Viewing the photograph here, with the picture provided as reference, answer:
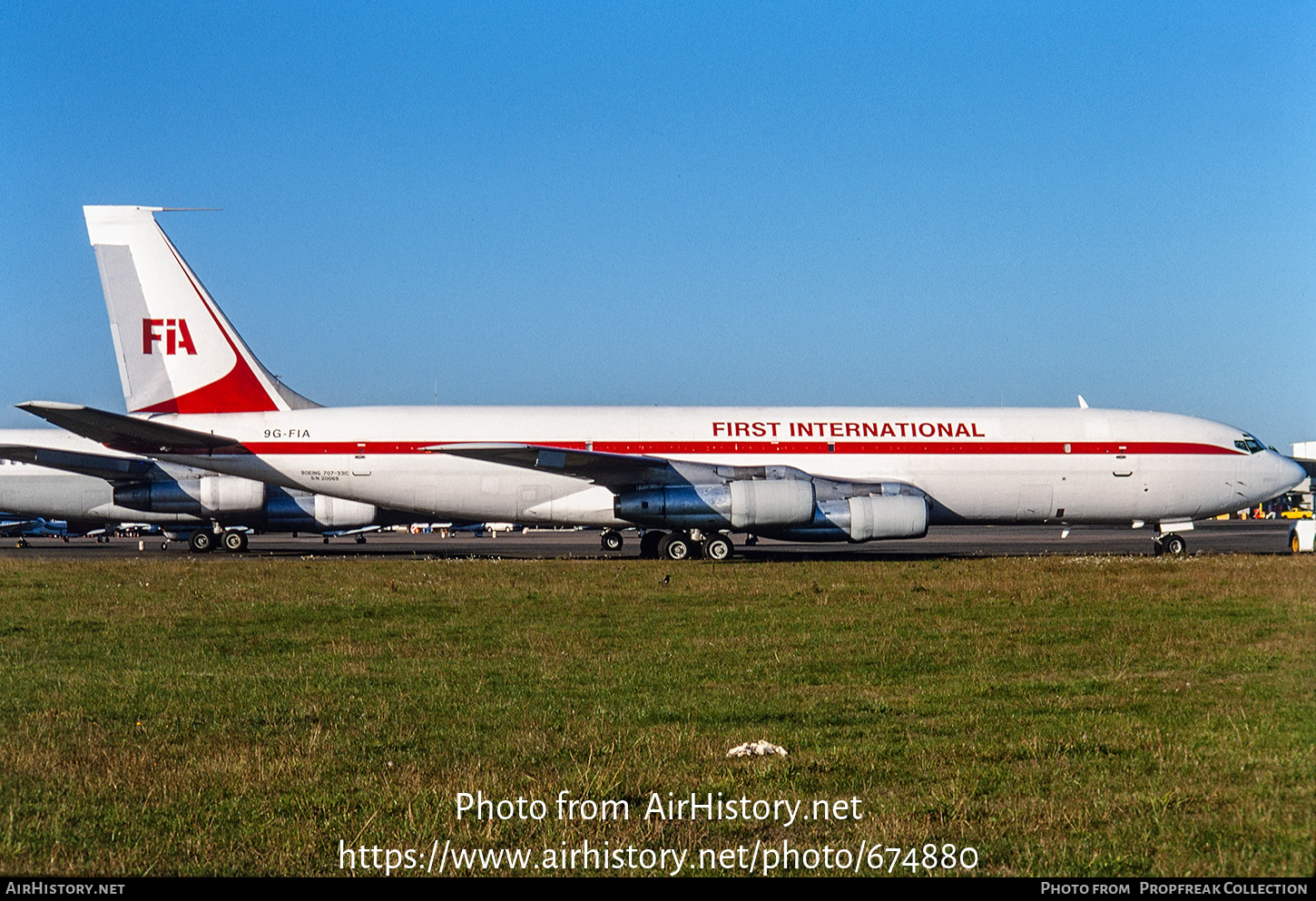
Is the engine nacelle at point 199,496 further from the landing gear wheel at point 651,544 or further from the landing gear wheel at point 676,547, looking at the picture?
the landing gear wheel at point 676,547

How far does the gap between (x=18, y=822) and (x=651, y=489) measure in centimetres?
2325

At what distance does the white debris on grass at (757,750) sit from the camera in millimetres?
7605

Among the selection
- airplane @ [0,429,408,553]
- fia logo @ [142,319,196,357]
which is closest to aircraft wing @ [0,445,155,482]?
airplane @ [0,429,408,553]

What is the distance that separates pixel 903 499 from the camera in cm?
2894

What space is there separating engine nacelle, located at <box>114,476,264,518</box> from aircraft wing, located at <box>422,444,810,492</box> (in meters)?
10.4

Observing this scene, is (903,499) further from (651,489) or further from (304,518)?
(304,518)

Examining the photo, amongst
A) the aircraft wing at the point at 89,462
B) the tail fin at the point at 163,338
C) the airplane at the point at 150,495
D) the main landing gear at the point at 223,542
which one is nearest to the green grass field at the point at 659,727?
the tail fin at the point at 163,338

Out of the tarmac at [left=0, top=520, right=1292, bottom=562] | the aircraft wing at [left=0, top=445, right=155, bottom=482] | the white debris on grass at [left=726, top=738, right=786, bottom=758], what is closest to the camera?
the white debris on grass at [left=726, top=738, right=786, bottom=758]

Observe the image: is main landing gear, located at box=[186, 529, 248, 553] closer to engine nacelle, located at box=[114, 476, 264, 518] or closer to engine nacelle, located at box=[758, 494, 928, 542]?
engine nacelle, located at box=[114, 476, 264, 518]

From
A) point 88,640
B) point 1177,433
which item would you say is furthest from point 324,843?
point 1177,433

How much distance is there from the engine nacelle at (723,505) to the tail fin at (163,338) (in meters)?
10.2

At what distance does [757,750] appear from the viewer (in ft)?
25.3

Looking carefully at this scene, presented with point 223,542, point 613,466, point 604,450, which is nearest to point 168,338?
point 223,542

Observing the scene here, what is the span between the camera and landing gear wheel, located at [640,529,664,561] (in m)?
31.6
